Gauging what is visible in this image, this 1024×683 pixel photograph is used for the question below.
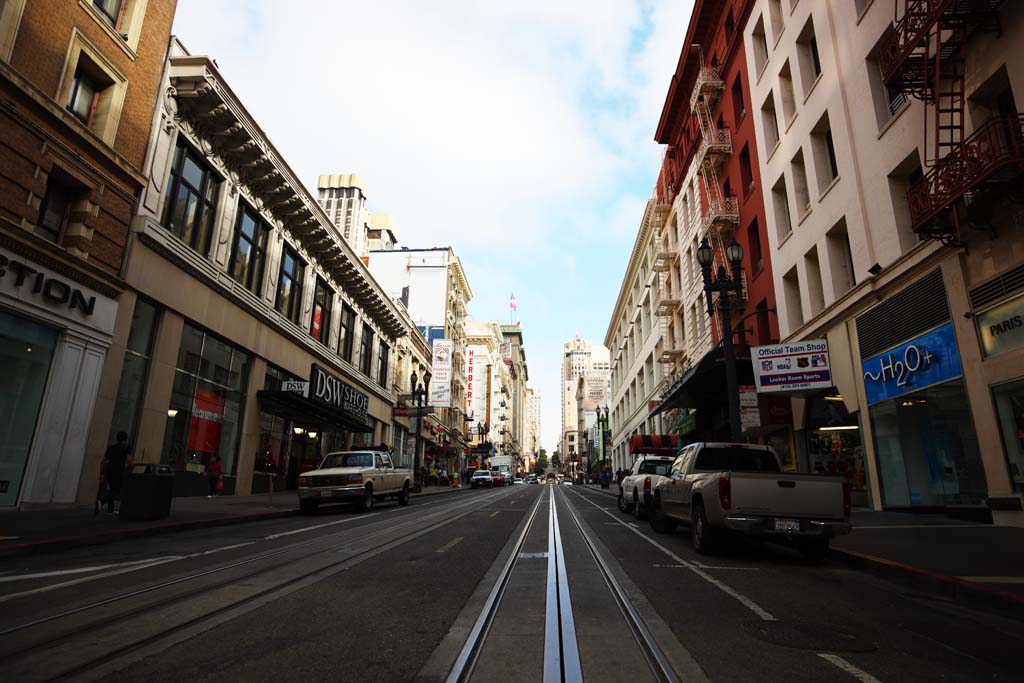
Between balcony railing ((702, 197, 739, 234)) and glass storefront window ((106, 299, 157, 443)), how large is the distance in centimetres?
2394

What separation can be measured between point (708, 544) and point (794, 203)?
17.1m

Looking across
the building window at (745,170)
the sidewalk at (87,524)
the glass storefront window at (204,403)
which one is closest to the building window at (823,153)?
the building window at (745,170)

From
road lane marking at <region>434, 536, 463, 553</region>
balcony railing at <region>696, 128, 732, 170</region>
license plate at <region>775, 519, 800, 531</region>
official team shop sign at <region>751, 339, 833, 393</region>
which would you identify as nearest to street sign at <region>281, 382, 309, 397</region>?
road lane marking at <region>434, 536, 463, 553</region>

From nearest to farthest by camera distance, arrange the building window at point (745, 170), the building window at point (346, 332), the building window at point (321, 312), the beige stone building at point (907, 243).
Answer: the beige stone building at point (907, 243) → the building window at point (745, 170) → the building window at point (321, 312) → the building window at point (346, 332)

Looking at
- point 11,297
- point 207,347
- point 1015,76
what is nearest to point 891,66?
point 1015,76

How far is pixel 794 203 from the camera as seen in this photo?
71.5 ft

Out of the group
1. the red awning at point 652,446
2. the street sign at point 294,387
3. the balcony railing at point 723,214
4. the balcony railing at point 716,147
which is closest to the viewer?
the street sign at point 294,387

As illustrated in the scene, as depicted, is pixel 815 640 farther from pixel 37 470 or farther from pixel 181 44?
pixel 181 44

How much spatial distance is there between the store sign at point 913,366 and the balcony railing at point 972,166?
2833 mm

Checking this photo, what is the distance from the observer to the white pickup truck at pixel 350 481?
55.5 ft

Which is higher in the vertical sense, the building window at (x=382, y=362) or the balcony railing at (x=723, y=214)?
the balcony railing at (x=723, y=214)

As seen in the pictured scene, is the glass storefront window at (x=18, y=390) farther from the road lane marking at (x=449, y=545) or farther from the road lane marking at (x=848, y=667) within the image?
the road lane marking at (x=848, y=667)

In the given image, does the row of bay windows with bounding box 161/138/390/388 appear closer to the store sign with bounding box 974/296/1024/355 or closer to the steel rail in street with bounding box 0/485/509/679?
the steel rail in street with bounding box 0/485/509/679

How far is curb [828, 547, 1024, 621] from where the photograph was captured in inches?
221
